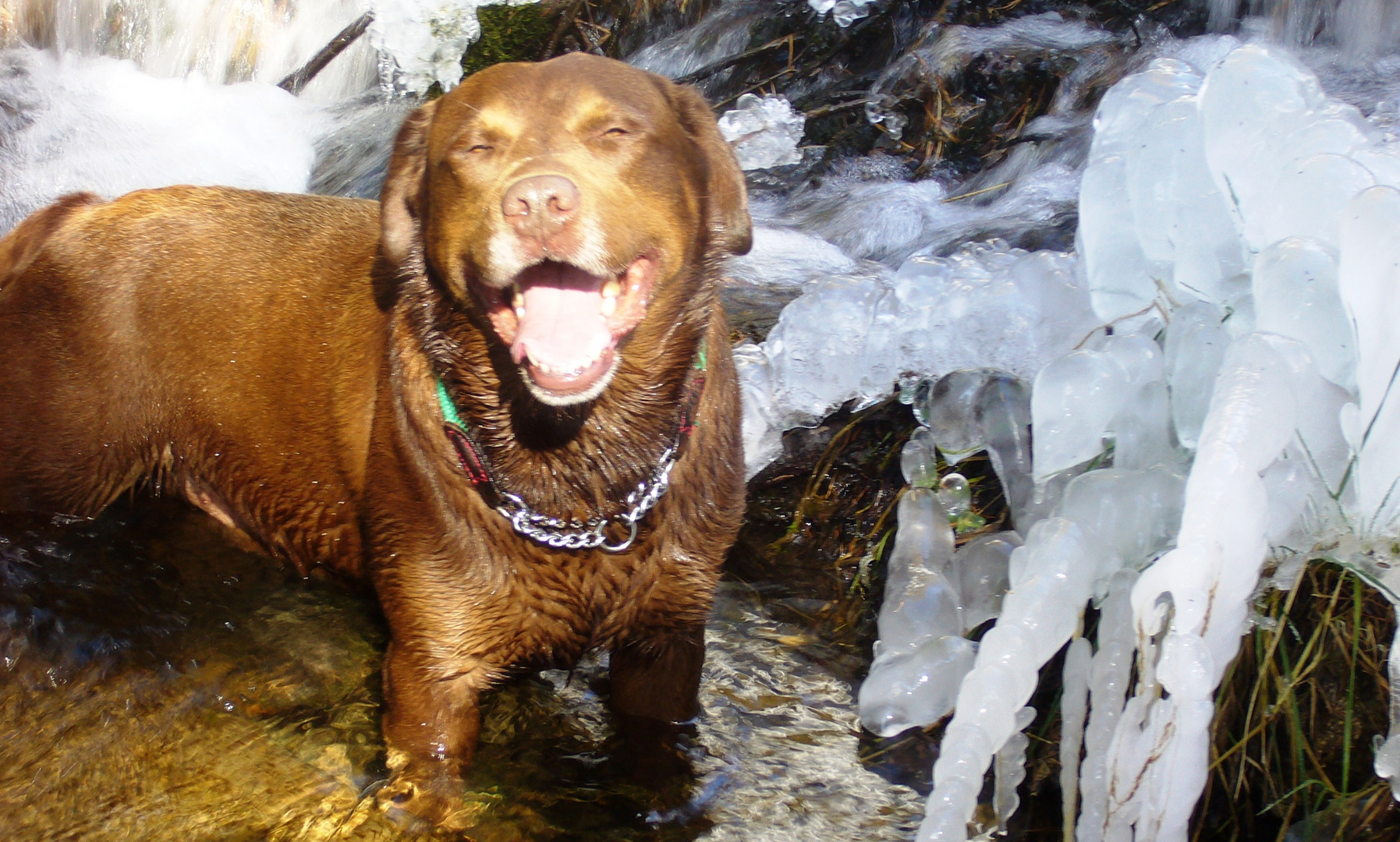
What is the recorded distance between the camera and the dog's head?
255 centimetres

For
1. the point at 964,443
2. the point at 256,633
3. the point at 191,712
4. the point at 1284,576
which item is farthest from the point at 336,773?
the point at 1284,576

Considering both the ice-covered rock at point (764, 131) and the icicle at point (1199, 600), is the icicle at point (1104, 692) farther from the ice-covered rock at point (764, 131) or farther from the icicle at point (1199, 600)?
the ice-covered rock at point (764, 131)

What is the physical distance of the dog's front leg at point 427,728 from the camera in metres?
2.92

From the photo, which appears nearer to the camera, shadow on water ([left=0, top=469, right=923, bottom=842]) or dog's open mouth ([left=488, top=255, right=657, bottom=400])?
dog's open mouth ([left=488, top=255, right=657, bottom=400])

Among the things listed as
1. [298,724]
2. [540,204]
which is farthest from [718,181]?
[298,724]

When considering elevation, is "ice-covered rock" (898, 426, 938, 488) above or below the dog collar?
below

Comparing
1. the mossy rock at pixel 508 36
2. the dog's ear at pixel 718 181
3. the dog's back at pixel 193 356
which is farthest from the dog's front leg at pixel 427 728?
the mossy rock at pixel 508 36

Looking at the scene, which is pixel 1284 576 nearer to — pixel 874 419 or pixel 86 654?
pixel 874 419

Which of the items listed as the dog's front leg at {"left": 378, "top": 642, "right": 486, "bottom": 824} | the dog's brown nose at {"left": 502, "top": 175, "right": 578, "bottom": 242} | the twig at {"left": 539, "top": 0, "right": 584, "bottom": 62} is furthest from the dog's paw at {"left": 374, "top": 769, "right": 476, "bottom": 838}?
the twig at {"left": 539, "top": 0, "right": 584, "bottom": 62}

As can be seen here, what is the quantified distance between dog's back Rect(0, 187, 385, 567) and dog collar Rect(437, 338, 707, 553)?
67cm

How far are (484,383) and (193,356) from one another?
1.31 metres

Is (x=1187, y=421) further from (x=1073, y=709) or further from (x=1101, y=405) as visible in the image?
(x=1073, y=709)

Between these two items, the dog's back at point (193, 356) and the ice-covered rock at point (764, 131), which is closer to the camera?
the dog's back at point (193, 356)

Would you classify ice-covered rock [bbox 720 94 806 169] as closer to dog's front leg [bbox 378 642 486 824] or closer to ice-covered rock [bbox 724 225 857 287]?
ice-covered rock [bbox 724 225 857 287]
